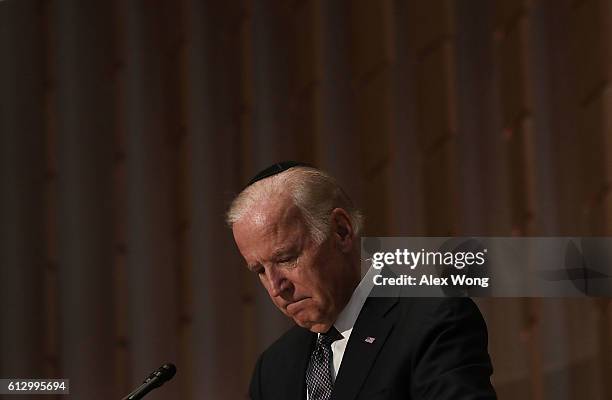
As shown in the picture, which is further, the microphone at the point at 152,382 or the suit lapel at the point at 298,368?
the suit lapel at the point at 298,368

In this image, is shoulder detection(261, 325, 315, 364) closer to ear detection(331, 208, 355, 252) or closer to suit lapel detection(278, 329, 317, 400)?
suit lapel detection(278, 329, 317, 400)

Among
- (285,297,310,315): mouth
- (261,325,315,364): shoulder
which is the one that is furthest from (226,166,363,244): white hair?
(261,325,315,364): shoulder

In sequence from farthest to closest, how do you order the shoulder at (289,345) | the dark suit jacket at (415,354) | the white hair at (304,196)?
the shoulder at (289,345) < the white hair at (304,196) < the dark suit jacket at (415,354)

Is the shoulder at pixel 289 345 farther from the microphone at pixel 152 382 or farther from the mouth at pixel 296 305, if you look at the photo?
the microphone at pixel 152 382

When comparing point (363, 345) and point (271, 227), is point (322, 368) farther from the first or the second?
point (271, 227)

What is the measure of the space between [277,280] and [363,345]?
20 cm

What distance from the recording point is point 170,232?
264cm

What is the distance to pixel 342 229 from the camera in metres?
1.83

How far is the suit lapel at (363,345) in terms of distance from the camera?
66.3 inches

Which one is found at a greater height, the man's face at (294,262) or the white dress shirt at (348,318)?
the man's face at (294,262)

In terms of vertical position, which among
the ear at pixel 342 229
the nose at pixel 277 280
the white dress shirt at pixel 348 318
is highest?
the ear at pixel 342 229

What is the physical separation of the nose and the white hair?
0.09 m

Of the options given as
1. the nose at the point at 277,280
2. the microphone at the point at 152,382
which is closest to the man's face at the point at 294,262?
the nose at the point at 277,280

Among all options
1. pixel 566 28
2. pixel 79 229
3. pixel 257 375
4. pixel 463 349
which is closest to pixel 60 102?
pixel 79 229
